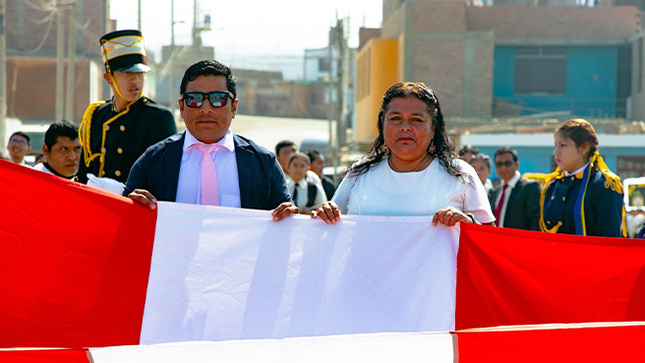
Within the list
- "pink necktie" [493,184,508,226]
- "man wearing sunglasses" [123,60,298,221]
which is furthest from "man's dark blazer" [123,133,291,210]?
"pink necktie" [493,184,508,226]

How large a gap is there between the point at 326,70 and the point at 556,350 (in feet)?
254

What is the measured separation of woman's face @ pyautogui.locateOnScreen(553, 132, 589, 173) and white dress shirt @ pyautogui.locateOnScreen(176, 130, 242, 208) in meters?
2.73

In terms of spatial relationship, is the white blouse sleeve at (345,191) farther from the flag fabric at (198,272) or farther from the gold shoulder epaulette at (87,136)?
the gold shoulder epaulette at (87,136)

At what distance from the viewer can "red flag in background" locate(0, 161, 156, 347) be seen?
4230mm

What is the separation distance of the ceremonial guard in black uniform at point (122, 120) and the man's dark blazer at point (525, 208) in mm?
4139

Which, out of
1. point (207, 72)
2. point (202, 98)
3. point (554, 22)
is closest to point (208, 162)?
point (202, 98)

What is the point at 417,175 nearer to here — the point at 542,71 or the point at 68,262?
the point at 68,262

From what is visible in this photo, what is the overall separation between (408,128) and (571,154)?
237 centimetres

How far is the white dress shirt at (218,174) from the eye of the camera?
4551 mm

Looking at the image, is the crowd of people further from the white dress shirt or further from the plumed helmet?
the plumed helmet

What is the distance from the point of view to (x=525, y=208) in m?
8.77

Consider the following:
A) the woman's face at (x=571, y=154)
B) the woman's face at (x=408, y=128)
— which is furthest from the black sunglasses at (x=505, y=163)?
the woman's face at (x=408, y=128)

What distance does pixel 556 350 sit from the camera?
163 inches

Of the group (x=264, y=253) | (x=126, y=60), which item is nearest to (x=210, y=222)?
(x=264, y=253)
